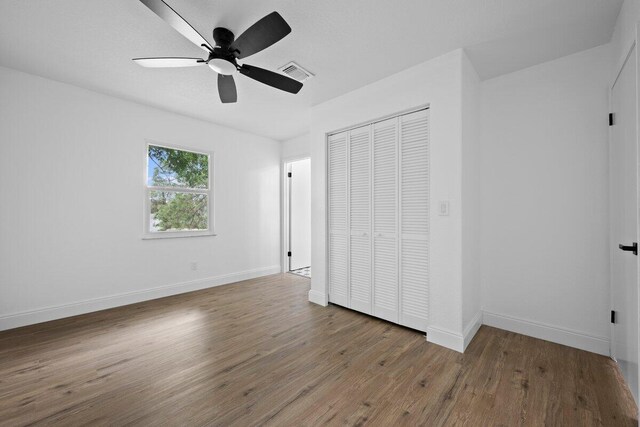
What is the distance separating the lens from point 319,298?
3.54 metres

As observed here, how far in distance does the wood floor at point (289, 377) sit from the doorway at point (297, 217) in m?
2.51

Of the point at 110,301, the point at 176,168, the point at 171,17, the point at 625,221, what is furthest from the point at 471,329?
the point at 176,168

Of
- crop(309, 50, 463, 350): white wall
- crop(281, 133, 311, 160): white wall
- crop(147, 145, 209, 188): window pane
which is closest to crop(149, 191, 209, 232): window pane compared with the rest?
crop(147, 145, 209, 188): window pane

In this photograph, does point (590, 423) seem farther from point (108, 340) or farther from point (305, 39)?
point (108, 340)

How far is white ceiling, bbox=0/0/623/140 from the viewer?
6.29ft

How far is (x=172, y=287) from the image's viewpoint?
3.96 metres

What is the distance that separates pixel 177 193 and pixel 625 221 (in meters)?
4.76

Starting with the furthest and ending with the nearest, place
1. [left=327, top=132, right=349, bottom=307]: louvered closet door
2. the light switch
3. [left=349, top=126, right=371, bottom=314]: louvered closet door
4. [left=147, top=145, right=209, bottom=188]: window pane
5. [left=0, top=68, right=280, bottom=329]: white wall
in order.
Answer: [left=147, top=145, right=209, bottom=188]: window pane, [left=327, top=132, right=349, bottom=307]: louvered closet door, [left=349, top=126, right=371, bottom=314]: louvered closet door, [left=0, top=68, right=280, bottom=329]: white wall, the light switch

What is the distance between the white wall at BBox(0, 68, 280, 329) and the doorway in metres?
1.36

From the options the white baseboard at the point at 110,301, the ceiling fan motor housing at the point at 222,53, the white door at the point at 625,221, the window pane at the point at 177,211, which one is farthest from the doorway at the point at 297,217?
the white door at the point at 625,221

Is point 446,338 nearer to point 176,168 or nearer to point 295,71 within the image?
point 295,71

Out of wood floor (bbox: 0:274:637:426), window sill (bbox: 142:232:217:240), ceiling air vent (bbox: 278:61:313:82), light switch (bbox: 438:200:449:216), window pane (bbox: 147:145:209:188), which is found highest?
ceiling air vent (bbox: 278:61:313:82)

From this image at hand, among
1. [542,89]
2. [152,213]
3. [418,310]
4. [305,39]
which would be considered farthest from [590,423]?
[152,213]

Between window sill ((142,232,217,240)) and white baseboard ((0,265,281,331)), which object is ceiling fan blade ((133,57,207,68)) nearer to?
window sill ((142,232,217,240))
